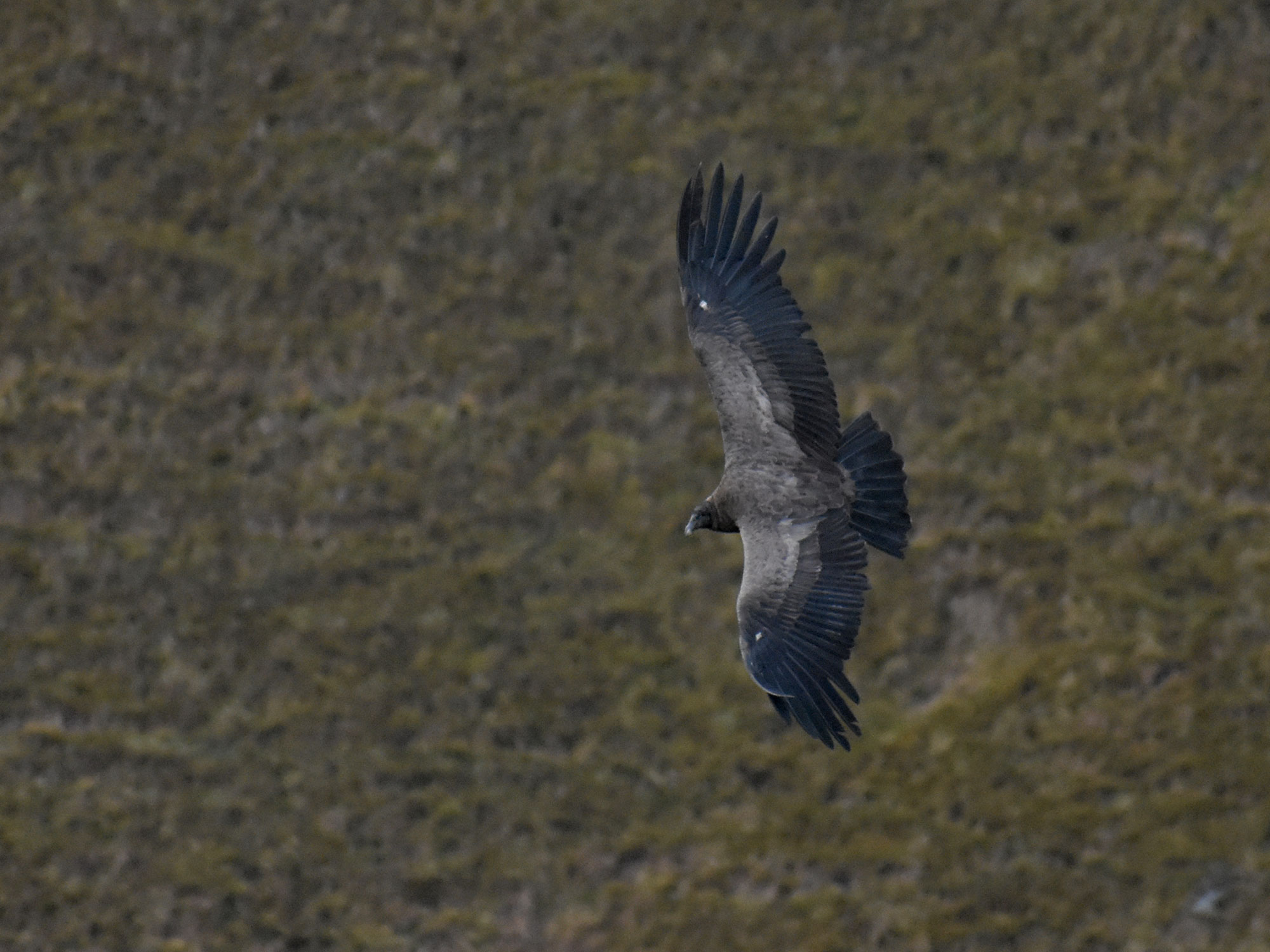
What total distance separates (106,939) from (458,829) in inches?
150

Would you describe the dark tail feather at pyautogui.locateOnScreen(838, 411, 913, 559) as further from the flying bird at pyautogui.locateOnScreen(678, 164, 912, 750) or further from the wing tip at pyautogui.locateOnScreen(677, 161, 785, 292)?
the wing tip at pyautogui.locateOnScreen(677, 161, 785, 292)

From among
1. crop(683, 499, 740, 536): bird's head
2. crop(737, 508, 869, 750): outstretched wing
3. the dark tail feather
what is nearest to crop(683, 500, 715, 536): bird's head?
crop(683, 499, 740, 536): bird's head

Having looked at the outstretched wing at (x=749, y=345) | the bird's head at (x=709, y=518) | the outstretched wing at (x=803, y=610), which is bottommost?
the outstretched wing at (x=803, y=610)

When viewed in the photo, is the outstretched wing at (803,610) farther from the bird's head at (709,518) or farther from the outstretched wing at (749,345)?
the outstretched wing at (749,345)

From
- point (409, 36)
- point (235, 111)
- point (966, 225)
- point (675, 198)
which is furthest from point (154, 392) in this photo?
point (966, 225)

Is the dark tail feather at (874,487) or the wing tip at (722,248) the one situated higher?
the wing tip at (722,248)

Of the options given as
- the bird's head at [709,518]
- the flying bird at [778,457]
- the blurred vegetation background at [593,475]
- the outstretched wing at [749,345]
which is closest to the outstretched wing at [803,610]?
the flying bird at [778,457]

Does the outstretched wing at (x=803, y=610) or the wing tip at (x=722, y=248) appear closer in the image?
the outstretched wing at (x=803, y=610)

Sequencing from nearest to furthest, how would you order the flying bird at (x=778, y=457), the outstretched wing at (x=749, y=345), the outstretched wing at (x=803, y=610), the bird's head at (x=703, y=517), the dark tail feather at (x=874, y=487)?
1. the outstretched wing at (x=803, y=610)
2. the flying bird at (x=778, y=457)
3. the bird's head at (x=703, y=517)
4. the outstretched wing at (x=749, y=345)
5. the dark tail feather at (x=874, y=487)

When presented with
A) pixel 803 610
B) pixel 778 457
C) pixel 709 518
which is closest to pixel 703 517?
pixel 709 518

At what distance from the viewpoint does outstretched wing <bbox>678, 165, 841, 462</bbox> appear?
30.6ft

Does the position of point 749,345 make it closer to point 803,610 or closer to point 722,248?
point 722,248

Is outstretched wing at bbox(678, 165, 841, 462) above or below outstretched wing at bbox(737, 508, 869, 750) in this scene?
above

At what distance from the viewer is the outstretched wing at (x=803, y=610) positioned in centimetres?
836
